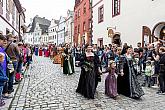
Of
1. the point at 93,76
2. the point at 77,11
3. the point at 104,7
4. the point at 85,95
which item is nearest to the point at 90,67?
the point at 93,76

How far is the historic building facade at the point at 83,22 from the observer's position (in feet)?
102

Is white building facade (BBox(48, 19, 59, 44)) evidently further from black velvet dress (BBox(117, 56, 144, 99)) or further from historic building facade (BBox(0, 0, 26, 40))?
black velvet dress (BBox(117, 56, 144, 99))

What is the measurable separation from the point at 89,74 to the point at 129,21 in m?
10.8

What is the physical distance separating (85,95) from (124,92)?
1.38 metres

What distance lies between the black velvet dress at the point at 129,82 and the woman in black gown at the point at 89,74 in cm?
89

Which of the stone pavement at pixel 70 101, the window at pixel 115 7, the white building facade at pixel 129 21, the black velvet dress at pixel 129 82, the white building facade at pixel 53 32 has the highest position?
the white building facade at pixel 53 32

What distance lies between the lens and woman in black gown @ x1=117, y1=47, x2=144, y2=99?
788 centimetres

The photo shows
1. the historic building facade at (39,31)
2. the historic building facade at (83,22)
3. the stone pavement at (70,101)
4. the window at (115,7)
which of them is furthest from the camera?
the historic building facade at (39,31)

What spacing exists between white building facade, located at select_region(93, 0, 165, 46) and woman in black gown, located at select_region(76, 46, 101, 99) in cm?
722

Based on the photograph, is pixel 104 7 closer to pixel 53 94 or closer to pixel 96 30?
pixel 96 30

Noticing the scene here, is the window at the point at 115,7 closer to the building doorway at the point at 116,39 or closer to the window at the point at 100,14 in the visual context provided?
the building doorway at the point at 116,39

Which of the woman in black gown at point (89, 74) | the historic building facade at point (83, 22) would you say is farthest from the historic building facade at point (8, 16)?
the historic building facade at point (83, 22)

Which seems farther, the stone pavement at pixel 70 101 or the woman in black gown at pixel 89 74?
the woman in black gown at pixel 89 74

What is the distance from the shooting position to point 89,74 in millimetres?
7758
